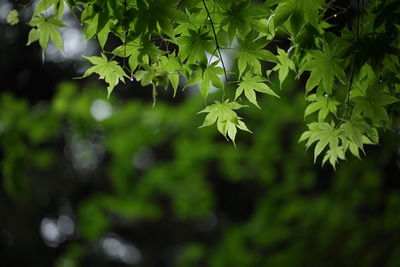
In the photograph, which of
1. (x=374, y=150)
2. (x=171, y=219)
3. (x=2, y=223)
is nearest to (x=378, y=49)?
(x=374, y=150)

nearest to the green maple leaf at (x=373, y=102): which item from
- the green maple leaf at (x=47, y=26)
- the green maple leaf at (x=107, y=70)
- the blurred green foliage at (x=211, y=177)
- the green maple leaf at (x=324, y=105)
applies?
the green maple leaf at (x=324, y=105)

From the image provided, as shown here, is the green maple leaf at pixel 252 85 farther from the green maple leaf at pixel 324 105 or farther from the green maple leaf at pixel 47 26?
the green maple leaf at pixel 47 26

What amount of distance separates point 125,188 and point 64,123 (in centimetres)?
129

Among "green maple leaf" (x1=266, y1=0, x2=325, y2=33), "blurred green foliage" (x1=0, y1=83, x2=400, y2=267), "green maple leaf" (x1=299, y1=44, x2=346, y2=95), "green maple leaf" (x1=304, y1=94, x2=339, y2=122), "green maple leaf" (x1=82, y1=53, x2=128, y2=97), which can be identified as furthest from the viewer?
"blurred green foliage" (x1=0, y1=83, x2=400, y2=267)

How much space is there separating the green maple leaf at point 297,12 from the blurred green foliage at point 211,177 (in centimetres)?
395

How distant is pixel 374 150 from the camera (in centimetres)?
559

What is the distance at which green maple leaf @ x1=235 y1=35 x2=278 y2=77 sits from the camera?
45.5 inches

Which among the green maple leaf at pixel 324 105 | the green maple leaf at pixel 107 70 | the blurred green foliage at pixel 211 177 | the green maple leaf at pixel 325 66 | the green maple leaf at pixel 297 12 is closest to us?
the green maple leaf at pixel 297 12

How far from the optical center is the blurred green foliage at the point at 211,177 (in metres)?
5.12

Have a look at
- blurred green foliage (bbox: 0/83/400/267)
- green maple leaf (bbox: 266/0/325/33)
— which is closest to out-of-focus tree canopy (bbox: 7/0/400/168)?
green maple leaf (bbox: 266/0/325/33)

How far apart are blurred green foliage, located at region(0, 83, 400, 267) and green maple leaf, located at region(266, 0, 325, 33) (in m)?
3.95

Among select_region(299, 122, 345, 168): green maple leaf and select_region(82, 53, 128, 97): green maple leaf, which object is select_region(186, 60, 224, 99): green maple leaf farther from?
select_region(299, 122, 345, 168): green maple leaf

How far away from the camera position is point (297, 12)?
1073mm

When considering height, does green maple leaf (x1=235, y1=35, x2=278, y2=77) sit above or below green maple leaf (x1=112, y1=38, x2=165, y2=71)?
below
